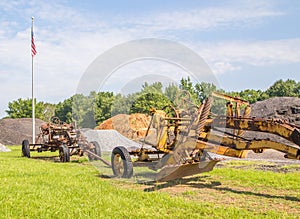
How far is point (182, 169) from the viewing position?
9438 millimetres

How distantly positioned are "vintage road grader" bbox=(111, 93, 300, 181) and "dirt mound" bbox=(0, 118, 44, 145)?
1223 inches

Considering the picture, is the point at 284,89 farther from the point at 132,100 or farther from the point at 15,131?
the point at 132,100

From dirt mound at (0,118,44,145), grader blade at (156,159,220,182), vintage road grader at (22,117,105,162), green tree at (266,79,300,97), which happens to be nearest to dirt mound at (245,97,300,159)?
vintage road grader at (22,117,105,162)

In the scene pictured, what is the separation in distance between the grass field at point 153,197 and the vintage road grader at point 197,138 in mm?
528

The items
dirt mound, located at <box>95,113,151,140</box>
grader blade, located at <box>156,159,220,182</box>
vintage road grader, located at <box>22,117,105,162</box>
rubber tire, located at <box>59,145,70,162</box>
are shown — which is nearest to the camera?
grader blade, located at <box>156,159,220,182</box>

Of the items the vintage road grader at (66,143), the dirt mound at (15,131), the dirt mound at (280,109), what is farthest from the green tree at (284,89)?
the vintage road grader at (66,143)

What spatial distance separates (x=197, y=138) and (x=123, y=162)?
2.27 m

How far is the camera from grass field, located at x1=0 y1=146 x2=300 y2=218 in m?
6.46

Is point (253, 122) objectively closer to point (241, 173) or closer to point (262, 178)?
point (262, 178)

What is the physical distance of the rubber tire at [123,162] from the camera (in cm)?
1012

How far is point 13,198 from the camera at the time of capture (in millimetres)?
7598

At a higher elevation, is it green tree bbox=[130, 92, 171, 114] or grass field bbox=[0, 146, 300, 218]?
green tree bbox=[130, 92, 171, 114]

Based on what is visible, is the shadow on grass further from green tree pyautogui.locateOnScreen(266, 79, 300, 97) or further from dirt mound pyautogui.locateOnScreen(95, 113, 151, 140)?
green tree pyautogui.locateOnScreen(266, 79, 300, 97)

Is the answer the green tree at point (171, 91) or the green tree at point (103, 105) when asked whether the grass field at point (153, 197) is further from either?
the green tree at point (103, 105)
